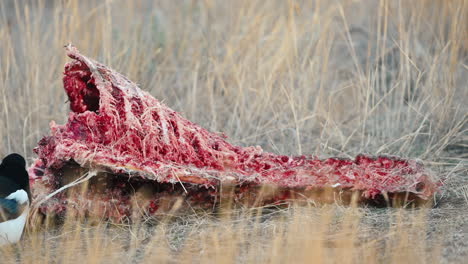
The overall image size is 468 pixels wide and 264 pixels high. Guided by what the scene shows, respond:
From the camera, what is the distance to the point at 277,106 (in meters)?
4.76

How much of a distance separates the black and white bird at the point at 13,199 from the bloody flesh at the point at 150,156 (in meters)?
0.12

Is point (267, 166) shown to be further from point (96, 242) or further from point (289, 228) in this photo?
point (96, 242)

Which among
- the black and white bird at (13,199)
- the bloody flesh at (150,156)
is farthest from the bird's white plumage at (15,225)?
the bloody flesh at (150,156)

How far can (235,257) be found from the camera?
254 centimetres

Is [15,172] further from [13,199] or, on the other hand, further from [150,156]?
[150,156]

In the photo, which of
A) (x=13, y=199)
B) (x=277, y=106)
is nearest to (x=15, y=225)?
(x=13, y=199)

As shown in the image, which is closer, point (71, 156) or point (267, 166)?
point (71, 156)

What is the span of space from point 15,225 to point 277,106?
241 centimetres

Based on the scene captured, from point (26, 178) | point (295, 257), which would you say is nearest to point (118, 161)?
point (26, 178)

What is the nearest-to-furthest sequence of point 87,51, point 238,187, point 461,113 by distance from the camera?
1. point 238,187
2. point 461,113
3. point 87,51

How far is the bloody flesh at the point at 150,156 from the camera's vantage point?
2875mm

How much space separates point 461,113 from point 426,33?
1.70 metres

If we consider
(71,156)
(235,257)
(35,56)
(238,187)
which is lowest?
(235,257)

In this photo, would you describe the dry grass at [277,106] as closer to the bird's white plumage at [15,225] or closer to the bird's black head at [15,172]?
the bird's white plumage at [15,225]
